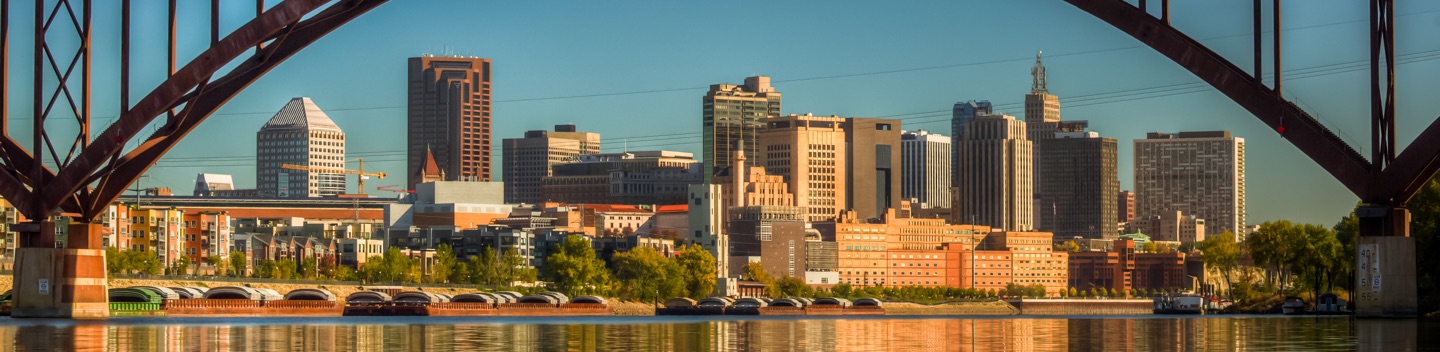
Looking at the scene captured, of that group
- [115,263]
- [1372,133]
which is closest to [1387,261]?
[1372,133]

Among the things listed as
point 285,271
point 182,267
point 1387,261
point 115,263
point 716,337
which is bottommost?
point 285,271

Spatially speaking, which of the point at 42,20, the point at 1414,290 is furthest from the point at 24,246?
the point at 1414,290

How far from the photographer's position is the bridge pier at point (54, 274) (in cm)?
8844

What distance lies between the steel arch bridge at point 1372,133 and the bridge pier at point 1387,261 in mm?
35

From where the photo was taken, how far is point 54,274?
89.1m

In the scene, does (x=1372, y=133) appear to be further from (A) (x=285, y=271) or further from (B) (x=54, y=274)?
(A) (x=285, y=271)

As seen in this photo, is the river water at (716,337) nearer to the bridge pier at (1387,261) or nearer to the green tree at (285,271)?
the bridge pier at (1387,261)

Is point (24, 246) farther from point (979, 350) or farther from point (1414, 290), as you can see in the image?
point (1414, 290)

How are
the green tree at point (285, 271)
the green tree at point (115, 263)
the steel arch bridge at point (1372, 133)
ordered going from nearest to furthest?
the steel arch bridge at point (1372, 133) → the green tree at point (115, 263) → the green tree at point (285, 271)

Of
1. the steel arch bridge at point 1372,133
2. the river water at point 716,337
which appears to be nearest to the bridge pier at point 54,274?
the river water at point 716,337

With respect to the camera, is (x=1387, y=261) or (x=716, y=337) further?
(x=1387, y=261)

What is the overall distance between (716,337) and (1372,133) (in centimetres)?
2492

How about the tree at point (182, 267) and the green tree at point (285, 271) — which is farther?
the green tree at point (285, 271)

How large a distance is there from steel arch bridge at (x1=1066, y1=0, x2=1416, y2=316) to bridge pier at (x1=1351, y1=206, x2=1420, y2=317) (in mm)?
35
